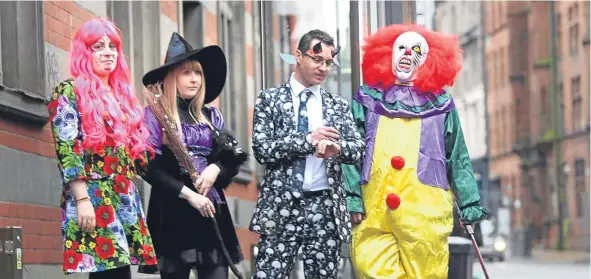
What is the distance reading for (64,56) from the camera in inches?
393

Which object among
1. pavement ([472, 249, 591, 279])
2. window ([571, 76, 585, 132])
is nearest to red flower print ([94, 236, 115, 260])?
pavement ([472, 249, 591, 279])

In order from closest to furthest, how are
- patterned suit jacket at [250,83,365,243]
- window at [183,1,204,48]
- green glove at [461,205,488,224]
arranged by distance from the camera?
patterned suit jacket at [250,83,365,243] < green glove at [461,205,488,224] < window at [183,1,204,48]

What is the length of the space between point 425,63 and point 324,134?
134cm

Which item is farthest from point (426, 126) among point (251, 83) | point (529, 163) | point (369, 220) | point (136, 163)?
point (529, 163)

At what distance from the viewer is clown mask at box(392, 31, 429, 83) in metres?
8.29

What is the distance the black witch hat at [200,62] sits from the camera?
24.5 feet

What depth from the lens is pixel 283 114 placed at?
24.8ft

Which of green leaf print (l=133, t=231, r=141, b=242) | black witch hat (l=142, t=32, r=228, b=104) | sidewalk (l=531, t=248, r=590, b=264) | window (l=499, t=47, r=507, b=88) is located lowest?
sidewalk (l=531, t=248, r=590, b=264)

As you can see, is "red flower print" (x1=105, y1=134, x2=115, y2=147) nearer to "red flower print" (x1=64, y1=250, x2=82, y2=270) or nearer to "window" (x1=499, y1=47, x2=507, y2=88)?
"red flower print" (x1=64, y1=250, x2=82, y2=270)

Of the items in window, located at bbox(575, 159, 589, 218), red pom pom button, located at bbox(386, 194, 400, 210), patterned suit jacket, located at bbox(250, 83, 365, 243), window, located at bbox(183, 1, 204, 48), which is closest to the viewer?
patterned suit jacket, located at bbox(250, 83, 365, 243)

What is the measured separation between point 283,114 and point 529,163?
8684cm

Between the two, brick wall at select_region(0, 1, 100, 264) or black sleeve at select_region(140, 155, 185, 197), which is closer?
black sleeve at select_region(140, 155, 185, 197)

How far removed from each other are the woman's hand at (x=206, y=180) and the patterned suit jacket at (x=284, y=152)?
0.27 m

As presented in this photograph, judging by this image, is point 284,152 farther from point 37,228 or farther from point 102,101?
point 37,228
